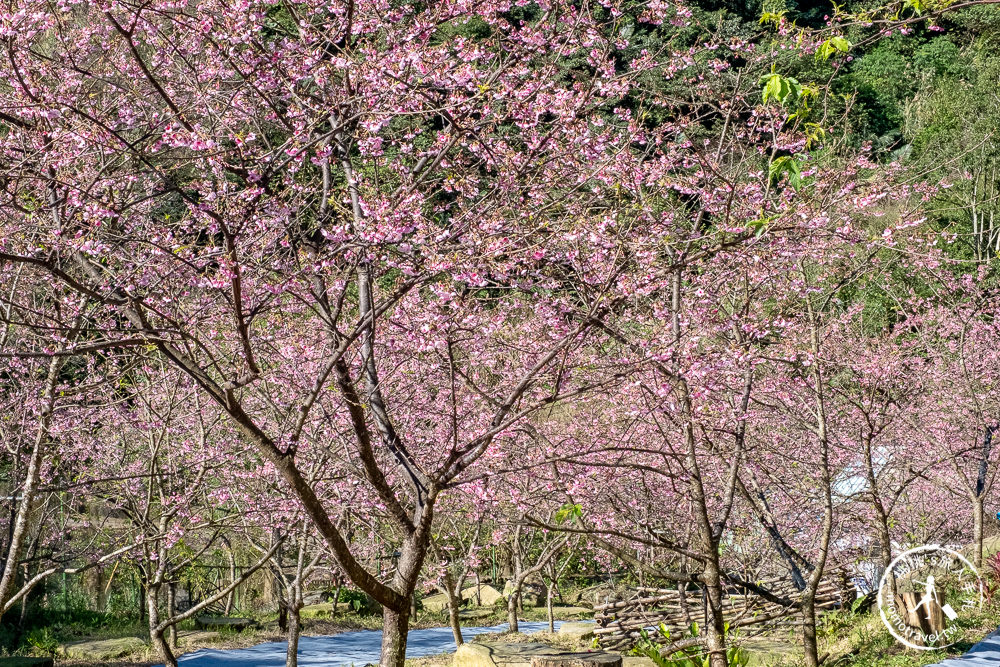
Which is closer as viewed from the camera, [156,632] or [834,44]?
[834,44]

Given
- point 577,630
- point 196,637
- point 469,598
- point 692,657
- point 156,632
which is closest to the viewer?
point 692,657

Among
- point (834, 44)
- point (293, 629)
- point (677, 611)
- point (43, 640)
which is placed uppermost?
point (834, 44)

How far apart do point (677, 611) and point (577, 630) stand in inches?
82.4

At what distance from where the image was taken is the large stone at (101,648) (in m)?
13.2

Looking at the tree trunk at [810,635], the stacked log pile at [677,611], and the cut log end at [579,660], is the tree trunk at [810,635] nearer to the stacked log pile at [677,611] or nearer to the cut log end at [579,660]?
the cut log end at [579,660]

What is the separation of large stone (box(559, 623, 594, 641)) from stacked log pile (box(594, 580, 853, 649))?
25 centimetres

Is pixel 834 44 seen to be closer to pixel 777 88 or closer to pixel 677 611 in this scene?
pixel 777 88

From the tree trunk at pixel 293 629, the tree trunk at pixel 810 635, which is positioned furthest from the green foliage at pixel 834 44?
the tree trunk at pixel 293 629

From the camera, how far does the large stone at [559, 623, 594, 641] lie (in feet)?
45.6

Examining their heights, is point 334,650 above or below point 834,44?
below

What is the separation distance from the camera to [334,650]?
1437 centimetres

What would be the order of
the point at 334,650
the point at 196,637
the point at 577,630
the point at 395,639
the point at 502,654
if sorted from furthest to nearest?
the point at 577,630, the point at 196,637, the point at 334,650, the point at 502,654, the point at 395,639

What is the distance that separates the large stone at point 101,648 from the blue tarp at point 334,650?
0.81 m

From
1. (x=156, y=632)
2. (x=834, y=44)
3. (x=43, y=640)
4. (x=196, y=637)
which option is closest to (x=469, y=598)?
(x=196, y=637)
